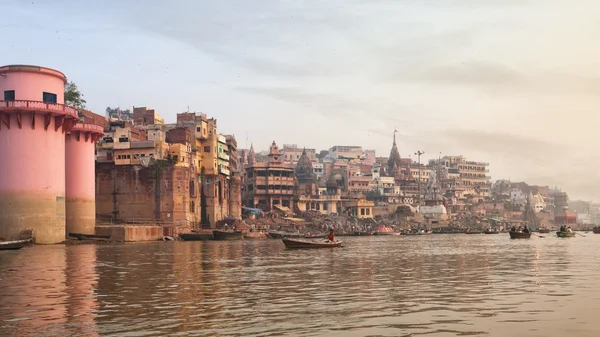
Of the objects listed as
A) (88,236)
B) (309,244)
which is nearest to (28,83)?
(88,236)

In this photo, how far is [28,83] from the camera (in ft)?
184

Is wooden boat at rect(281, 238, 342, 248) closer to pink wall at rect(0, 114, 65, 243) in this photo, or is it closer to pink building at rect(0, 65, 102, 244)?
pink wall at rect(0, 114, 65, 243)

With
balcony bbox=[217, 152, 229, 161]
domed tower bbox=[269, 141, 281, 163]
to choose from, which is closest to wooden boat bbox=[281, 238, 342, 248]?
balcony bbox=[217, 152, 229, 161]

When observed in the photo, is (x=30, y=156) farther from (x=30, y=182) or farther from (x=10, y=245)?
(x=10, y=245)

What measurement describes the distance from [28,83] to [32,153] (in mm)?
5578

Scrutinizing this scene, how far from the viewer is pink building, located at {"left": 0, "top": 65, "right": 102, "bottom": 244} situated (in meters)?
54.5

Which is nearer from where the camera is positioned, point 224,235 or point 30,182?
point 30,182

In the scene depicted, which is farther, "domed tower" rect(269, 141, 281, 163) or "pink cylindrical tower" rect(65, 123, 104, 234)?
"domed tower" rect(269, 141, 281, 163)

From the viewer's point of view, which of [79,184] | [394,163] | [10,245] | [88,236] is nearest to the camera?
[10,245]

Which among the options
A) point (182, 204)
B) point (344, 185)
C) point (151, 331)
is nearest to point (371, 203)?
point (344, 185)

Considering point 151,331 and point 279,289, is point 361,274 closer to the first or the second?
point 279,289

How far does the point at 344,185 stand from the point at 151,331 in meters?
142

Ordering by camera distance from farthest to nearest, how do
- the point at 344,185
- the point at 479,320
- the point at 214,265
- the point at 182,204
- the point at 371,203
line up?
the point at 344,185 → the point at 371,203 → the point at 182,204 → the point at 214,265 → the point at 479,320

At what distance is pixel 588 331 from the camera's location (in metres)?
13.9
